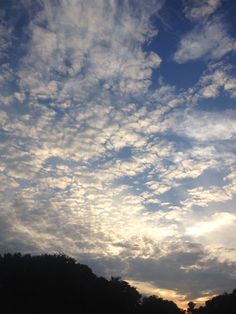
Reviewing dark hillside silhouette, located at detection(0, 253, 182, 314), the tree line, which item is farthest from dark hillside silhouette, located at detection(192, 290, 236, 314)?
dark hillside silhouette, located at detection(0, 253, 182, 314)

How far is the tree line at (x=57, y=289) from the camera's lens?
5625 centimetres

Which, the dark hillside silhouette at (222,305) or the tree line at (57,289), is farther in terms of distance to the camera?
the dark hillside silhouette at (222,305)

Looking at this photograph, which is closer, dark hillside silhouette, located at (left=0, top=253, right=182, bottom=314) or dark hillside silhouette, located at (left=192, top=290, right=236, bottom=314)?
dark hillside silhouette, located at (left=0, top=253, right=182, bottom=314)

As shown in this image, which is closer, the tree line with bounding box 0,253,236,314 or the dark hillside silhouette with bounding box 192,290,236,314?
the tree line with bounding box 0,253,236,314

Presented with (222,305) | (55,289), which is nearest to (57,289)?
(55,289)

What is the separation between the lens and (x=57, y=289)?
188 feet

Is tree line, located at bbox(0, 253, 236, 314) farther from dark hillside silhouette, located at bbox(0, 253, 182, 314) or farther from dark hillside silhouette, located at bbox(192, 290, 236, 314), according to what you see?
dark hillside silhouette, located at bbox(192, 290, 236, 314)

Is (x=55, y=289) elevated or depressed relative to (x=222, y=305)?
depressed

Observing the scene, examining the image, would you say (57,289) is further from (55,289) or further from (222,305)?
(222,305)

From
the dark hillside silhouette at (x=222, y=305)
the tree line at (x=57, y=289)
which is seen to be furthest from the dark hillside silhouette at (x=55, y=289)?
the dark hillside silhouette at (x=222, y=305)

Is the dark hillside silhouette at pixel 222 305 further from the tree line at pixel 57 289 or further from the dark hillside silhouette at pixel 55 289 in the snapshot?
the dark hillside silhouette at pixel 55 289

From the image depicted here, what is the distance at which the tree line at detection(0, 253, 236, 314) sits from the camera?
56250 millimetres

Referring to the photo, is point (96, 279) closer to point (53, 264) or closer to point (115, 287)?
point (115, 287)

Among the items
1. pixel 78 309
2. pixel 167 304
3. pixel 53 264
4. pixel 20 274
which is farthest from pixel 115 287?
A: pixel 167 304
